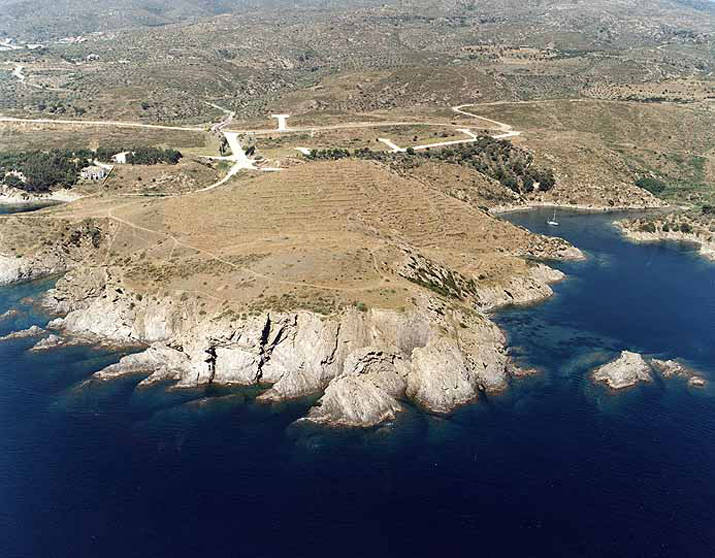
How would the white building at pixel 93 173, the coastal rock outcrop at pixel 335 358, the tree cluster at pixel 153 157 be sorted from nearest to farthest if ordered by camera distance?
the coastal rock outcrop at pixel 335 358, the white building at pixel 93 173, the tree cluster at pixel 153 157

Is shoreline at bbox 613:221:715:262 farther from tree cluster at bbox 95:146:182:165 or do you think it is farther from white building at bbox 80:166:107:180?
white building at bbox 80:166:107:180

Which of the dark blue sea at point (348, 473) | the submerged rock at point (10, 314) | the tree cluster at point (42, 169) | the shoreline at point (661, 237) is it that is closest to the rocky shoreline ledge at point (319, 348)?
the dark blue sea at point (348, 473)

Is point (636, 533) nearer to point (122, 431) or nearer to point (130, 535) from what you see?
point (130, 535)

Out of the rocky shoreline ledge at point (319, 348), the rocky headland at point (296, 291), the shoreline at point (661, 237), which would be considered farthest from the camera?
the shoreline at point (661, 237)

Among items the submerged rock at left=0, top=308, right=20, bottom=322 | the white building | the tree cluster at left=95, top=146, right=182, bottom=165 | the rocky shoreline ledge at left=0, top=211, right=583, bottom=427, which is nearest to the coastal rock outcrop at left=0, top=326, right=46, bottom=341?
the rocky shoreline ledge at left=0, top=211, right=583, bottom=427

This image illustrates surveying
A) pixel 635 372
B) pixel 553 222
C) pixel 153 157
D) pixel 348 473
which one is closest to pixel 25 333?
pixel 348 473

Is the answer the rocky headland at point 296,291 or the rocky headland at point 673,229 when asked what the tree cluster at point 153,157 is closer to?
the rocky headland at point 296,291

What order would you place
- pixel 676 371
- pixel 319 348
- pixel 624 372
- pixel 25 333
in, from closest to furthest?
pixel 319 348
pixel 624 372
pixel 676 371
pixel 25 333

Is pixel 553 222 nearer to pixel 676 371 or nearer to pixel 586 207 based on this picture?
pixel 586 207
